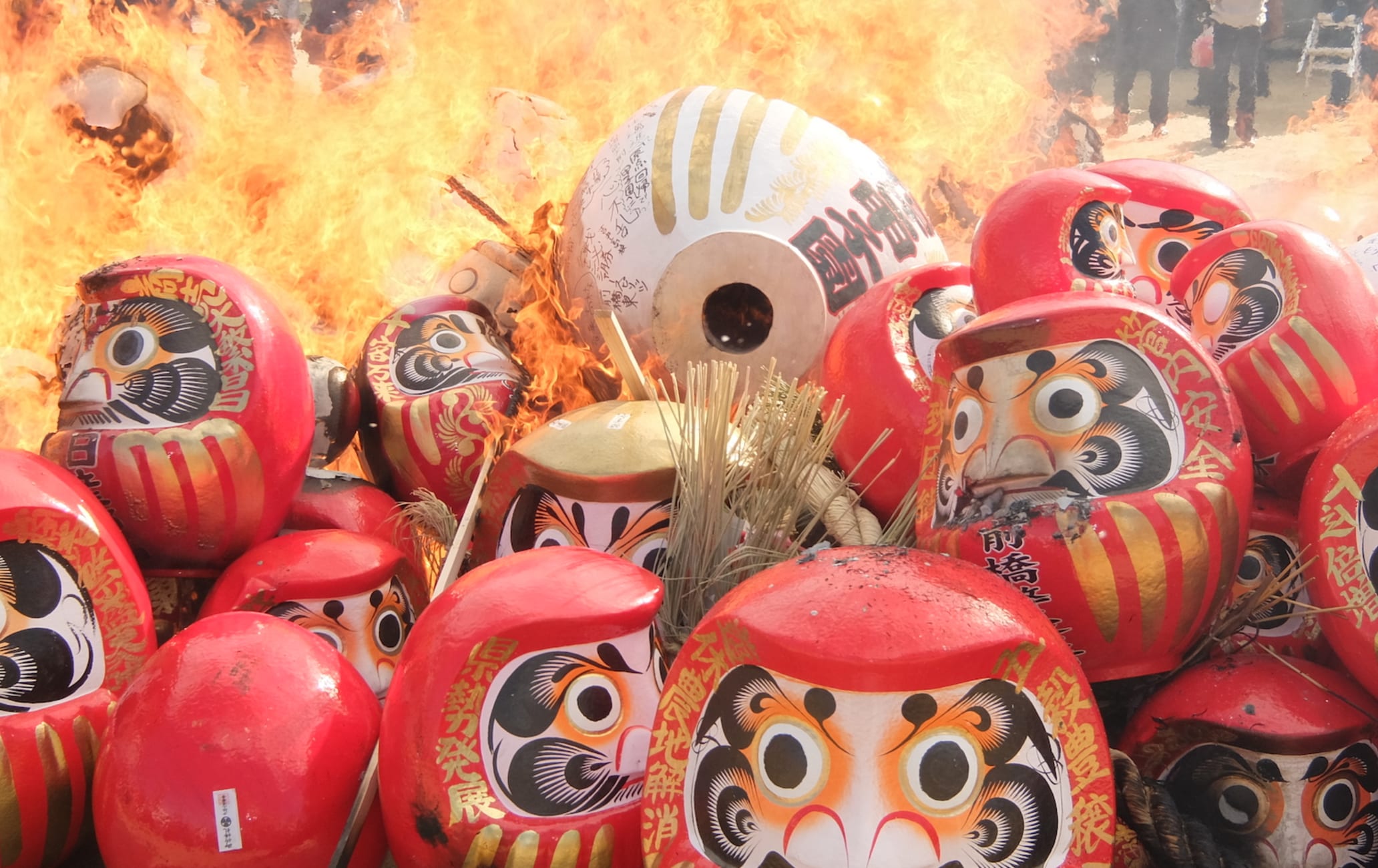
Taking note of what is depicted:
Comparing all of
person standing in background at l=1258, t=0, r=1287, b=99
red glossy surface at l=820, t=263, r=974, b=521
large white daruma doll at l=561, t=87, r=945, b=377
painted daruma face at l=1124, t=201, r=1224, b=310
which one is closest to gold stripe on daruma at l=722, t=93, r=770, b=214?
large white daruma doll at l=561, t=87, r=945, b=377

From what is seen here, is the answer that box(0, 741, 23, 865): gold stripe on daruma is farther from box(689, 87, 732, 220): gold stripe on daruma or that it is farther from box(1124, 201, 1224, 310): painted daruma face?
box(1124, 201, 1224, 310): painted daruma face

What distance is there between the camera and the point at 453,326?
4.54 meters

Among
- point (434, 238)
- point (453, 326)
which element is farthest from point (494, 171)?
point (453, 326)

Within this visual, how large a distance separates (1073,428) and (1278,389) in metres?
0.68

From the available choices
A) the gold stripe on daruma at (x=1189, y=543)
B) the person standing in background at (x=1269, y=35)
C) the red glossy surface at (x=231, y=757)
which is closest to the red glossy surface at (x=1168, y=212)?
the gold stripe on daruma at (x=1189, y=543)

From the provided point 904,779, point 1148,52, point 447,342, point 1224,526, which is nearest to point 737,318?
point 447,342

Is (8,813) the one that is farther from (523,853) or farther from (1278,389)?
(1278,389)

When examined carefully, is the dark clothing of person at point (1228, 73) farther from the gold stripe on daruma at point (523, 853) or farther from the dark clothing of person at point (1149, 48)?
the gold stripe on daruma at point (523, 853)

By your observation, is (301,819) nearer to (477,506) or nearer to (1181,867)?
(477,506)

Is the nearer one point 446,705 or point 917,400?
point 446,705

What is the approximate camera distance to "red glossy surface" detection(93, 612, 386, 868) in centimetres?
235

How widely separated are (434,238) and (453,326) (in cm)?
145

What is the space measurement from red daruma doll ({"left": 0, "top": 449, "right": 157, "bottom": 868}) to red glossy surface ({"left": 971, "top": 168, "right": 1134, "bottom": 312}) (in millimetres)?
2384

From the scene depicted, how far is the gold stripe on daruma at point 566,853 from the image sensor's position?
2312 mm
